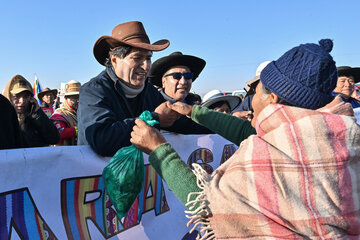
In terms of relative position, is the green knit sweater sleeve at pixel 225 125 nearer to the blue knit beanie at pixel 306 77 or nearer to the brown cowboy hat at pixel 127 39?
the brown cowboy hat at pixel 127 39

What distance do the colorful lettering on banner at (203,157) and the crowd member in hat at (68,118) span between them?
221 cm

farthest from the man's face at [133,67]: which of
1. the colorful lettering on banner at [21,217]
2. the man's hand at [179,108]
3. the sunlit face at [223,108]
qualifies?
the sunlit face at [223,108]

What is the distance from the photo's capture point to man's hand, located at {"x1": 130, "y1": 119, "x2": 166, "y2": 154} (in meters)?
1.48

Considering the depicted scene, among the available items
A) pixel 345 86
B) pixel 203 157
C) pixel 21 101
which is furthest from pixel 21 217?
pixel 345 86

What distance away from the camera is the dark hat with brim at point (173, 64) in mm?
3951

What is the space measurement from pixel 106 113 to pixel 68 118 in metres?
3.22

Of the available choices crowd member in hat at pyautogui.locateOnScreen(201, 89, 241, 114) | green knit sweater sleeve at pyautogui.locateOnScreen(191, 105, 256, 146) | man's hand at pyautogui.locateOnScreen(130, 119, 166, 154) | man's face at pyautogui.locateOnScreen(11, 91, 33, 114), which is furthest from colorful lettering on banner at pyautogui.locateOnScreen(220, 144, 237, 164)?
man's face at pyautogui.locateOnScreen(11, 91, 33, 114)

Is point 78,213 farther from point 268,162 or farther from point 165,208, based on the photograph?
point 268,162

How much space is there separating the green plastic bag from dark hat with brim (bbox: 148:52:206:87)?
2445mm

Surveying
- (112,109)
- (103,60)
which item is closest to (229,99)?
(103,60)

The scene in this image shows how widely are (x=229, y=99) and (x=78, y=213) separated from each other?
12.6ft

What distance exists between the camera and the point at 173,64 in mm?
4059

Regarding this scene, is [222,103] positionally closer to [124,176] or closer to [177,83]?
[177,83]

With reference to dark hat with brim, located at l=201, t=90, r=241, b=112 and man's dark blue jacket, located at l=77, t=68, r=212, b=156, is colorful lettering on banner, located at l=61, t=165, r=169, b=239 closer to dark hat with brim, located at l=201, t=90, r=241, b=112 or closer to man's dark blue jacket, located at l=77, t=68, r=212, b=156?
man's dark blue jacket, located at l=77, t=68, r=212, b=156
